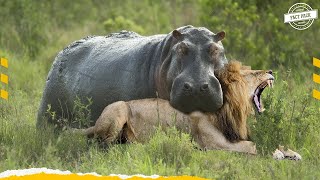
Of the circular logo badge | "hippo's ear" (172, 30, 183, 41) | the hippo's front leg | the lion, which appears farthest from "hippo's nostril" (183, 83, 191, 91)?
the circular logo badge

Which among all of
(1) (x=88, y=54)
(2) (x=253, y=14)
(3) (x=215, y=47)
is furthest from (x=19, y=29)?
(3) (x=215, y=47)

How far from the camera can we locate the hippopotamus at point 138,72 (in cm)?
835

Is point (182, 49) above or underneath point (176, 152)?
→ above

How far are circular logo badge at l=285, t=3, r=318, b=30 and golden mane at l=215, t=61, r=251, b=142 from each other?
9.55 ft

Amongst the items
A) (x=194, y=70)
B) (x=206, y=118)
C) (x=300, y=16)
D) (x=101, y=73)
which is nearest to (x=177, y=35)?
(x=194, y=70)

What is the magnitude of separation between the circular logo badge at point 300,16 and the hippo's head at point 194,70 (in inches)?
117

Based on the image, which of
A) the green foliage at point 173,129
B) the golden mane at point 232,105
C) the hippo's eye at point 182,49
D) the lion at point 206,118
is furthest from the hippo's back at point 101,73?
the golden mane at point 232,105

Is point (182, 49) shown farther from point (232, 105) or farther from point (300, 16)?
point (300, 16)

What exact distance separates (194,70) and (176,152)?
82cm

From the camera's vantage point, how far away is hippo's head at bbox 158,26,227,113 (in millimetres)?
8250

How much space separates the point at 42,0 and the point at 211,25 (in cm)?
471

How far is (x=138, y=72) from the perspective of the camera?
9188mm

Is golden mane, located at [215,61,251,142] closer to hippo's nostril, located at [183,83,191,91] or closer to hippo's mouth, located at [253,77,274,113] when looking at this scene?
hippo's mouth, located at [253,77,274,113]

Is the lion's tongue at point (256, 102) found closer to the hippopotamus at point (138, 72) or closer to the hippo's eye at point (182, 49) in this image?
the hippopotamus at point (138, 72)
